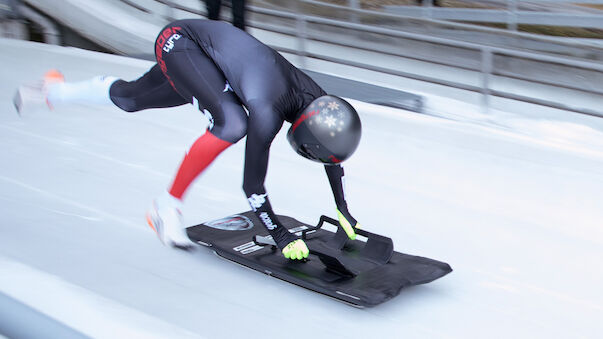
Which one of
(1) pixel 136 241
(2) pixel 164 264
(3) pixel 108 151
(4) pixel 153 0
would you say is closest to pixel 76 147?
(3) pixel 108 151

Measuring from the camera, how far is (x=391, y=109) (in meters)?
4.71

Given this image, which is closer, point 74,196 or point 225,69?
point 225,69

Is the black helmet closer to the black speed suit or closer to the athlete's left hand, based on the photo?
the black speed suit

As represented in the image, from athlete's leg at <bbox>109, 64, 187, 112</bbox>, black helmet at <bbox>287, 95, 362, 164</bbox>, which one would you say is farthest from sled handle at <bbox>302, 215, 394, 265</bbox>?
athlete's leg at <bbox>109, 64, 187, 112</bbox>

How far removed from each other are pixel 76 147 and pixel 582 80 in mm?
4323

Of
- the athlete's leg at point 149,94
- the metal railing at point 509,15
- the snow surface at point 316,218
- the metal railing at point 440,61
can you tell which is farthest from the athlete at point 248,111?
the metal railing at point 509,15

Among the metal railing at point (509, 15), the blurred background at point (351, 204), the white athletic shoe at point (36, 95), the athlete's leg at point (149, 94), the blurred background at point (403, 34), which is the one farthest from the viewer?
the metal railing at point (509, 15)

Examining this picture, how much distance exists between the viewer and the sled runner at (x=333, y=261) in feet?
7.83

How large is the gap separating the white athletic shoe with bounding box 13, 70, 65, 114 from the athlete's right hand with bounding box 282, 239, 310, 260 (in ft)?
5.31

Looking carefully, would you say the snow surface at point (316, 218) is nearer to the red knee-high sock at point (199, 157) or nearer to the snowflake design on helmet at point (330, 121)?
the red knee-high sock at point (199, 157)

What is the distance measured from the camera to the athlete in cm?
235

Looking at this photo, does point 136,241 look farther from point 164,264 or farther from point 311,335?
point 311,335

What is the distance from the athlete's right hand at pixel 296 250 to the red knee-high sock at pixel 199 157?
16.0 inches

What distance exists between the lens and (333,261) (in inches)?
97.1
